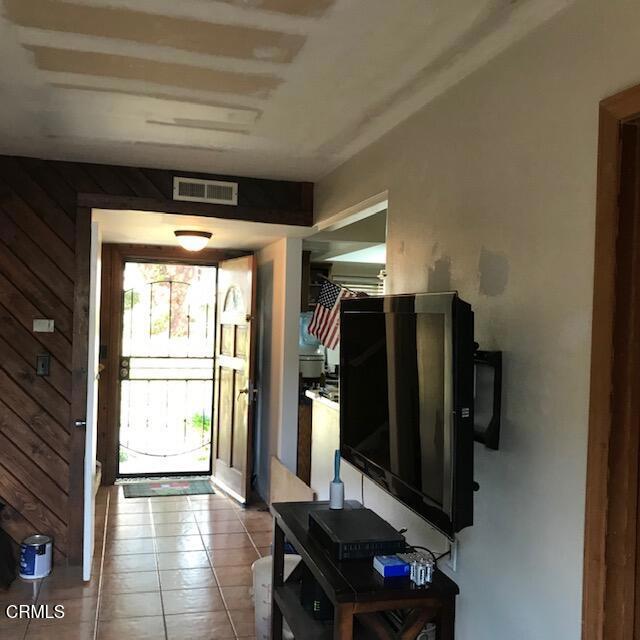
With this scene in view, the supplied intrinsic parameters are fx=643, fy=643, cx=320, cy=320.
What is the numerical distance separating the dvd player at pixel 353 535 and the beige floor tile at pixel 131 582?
1.65 m

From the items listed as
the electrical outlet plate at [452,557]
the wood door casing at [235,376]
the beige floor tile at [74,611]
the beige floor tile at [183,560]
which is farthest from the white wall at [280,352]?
the electrical outlet plate at [452,557]

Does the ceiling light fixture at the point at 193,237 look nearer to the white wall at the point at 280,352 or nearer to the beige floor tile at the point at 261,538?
the white wall at the point at 280,352

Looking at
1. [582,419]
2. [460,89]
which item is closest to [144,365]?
[460,89]

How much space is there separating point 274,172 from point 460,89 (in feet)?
5.56

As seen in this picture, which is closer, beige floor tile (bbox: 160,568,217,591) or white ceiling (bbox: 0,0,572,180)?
white ceiling (bbox: 0,0,572,180)

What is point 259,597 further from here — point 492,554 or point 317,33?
point 317,33

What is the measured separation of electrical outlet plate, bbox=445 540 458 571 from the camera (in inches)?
83.7

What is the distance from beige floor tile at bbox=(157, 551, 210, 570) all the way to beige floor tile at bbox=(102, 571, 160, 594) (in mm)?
143

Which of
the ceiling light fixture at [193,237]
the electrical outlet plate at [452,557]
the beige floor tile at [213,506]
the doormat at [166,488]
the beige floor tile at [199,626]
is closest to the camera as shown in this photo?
the electrical outlet plate at [452,557]

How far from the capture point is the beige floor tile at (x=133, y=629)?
2.94 metres

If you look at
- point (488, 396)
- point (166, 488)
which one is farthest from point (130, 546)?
point (488, 396)

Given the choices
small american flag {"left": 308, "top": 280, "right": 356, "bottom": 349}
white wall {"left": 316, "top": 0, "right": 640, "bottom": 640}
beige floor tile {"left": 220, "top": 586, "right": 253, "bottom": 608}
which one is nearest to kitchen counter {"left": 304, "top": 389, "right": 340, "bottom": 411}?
small american flag {"left": 308, "top": 280, "right": 356, "bottom": 349}

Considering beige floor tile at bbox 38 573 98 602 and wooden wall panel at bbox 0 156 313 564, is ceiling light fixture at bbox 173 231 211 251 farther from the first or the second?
beige floor tile at bbox 38 573 98 602

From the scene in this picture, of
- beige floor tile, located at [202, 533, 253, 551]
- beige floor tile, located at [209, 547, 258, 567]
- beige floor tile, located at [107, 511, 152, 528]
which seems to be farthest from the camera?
beige floor tile, located at [107, 511, 152, 528]
